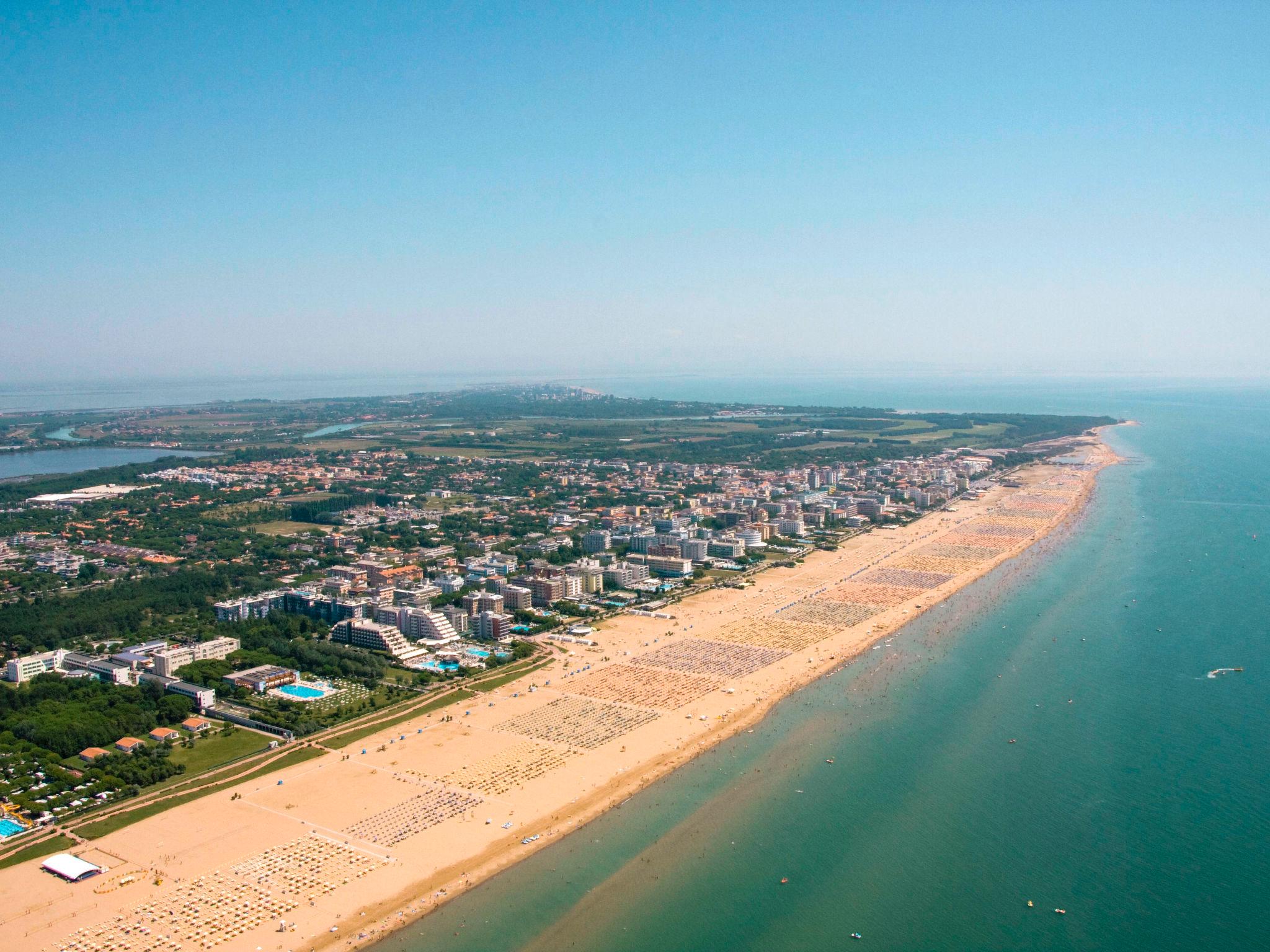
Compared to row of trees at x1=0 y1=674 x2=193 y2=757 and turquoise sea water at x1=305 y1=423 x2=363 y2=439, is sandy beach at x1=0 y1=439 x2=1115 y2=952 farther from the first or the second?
turquoise sea water at x1=305 y1=423 x2=363 y2=439

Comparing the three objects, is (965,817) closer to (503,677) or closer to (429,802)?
(429,802)

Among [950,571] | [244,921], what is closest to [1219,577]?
[950,571]

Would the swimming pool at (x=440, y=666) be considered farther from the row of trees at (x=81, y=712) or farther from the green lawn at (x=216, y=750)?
the row of trees at (x=81, y=712)

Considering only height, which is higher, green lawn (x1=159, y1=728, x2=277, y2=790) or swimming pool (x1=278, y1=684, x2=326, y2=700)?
swimming pool (x1=278, y1=684, x2=326, y2=700)

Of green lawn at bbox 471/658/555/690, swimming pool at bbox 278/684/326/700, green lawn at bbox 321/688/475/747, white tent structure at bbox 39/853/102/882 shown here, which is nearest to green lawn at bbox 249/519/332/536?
swimming pool at bbox 278/684/326/700

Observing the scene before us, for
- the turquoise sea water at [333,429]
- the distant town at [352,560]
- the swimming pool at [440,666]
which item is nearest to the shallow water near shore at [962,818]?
the distant town at [352,560]

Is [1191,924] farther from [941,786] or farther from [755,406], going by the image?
[755,406]
